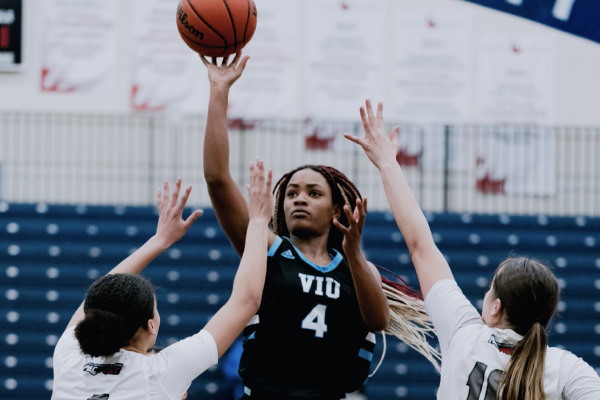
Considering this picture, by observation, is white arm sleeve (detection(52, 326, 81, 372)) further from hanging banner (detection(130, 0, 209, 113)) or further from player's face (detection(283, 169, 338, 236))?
hanging banner (detection(130, 0, 209, 113))

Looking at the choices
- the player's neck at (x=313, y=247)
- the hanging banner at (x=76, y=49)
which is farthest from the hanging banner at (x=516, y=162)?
the player's neck at (x=313, y=247)

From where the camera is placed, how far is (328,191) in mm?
3453

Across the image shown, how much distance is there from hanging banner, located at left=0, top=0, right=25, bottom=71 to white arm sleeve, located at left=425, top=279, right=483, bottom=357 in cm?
1068

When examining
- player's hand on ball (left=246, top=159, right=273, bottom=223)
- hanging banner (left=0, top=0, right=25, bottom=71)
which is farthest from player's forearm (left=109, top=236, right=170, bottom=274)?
hanging banner (left=0, top=0, right=25, bottom=71)

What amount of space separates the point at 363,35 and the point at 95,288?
33.5 feet

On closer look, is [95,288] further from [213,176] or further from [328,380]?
[328,380]

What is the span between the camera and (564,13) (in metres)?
3.21

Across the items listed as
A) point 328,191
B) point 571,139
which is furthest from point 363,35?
point 328,191

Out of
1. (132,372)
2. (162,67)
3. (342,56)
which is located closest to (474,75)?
(342,56)

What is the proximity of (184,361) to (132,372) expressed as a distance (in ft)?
0.55

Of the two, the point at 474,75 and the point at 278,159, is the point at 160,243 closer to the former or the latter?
the point at 278,159

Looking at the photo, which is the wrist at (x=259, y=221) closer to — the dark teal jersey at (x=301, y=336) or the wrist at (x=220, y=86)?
the dark teal jersey at (x=301, y=336)

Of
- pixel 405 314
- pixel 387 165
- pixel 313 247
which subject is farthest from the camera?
pixel 405 314

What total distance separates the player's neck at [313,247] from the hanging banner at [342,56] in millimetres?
8597
